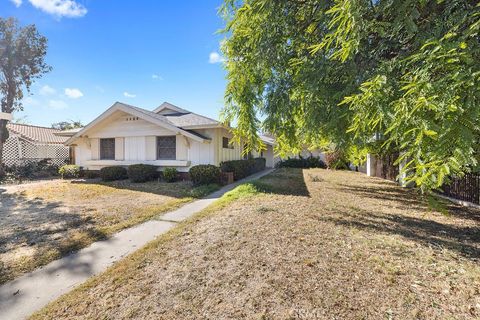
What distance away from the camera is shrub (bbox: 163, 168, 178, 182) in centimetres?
1265

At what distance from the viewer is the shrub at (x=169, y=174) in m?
12.6

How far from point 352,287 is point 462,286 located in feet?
4.62

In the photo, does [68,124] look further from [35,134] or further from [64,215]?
[64,215]

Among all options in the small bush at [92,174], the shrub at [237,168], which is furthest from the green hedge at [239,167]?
the small bush at [92,174]

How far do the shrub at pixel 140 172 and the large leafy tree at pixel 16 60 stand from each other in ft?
28.6

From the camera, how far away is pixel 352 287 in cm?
302

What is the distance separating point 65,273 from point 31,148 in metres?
20.2

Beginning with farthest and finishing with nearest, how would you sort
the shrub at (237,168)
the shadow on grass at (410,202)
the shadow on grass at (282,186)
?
1. the shrub at (237,168)
2. the shadow on grass at (282,186)
3. the shadow on grass at (410,202)

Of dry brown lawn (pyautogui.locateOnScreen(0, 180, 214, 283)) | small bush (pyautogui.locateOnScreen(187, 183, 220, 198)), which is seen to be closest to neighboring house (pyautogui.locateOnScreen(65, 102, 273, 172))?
small bush (pyautogui.locateOnScreen(187, 183, 220, 198))

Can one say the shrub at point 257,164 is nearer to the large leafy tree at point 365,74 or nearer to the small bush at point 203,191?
the small bush at point 203,191

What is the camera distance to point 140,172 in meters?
12.7

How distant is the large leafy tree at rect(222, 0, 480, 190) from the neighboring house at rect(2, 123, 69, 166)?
16776 millimetres

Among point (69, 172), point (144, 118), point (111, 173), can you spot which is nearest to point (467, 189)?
point (144, 118)

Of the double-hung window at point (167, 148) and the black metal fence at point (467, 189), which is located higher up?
the double-hung window at point (167, 148)
